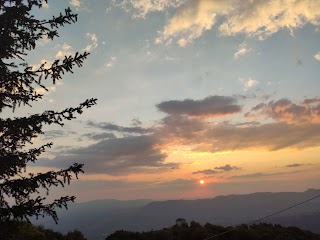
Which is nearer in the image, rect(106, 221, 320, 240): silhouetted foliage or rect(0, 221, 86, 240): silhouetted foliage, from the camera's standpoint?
rect(0, 221, 86, 240): silhouetted foliage

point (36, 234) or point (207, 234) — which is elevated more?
point (36, 234)

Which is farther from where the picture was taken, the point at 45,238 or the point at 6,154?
the point at 45,238

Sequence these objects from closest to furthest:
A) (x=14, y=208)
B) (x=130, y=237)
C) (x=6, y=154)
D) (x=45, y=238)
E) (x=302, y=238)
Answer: (x=14, y=208), (x=6, y=154), (x=45, y=238), (x=130, y=237), (x=302, y=238)

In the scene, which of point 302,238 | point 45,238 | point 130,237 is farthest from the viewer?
point 302,238

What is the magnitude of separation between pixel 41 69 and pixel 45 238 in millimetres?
10239

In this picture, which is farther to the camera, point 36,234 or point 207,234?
point 207,234

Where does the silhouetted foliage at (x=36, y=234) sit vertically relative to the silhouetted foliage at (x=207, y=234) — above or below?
above

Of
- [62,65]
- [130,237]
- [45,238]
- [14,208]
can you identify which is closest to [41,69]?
[62,65]

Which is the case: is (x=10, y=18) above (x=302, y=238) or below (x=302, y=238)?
above

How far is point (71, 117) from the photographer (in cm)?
1048

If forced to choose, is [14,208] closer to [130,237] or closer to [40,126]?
[40,126]

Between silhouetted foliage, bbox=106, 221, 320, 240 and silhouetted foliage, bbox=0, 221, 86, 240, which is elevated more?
silhouetted foliage, bbox=0, 221, 86, 240

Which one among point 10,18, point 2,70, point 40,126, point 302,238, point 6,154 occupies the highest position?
point 10,18

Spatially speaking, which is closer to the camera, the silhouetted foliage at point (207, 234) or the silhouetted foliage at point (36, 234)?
the silhouetted foliage at point (36, 234)
